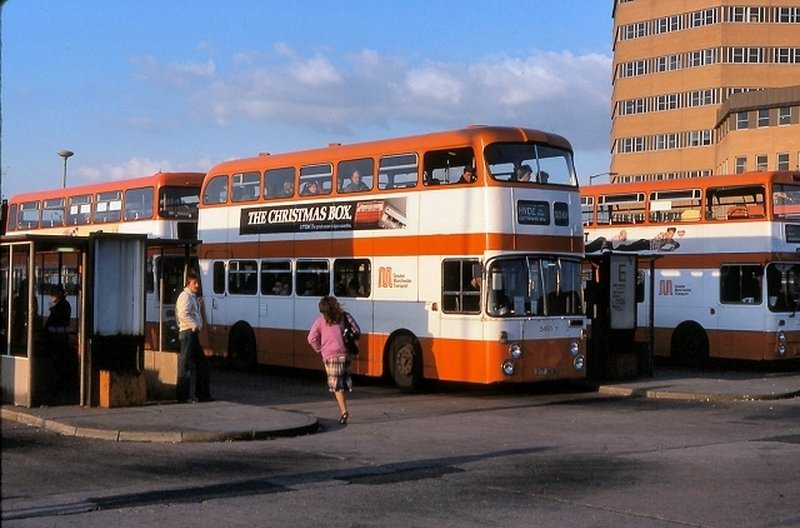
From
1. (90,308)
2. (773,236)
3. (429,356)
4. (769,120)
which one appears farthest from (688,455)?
(769,120)

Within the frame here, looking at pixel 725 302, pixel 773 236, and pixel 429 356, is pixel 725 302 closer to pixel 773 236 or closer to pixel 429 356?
pixel 773 236

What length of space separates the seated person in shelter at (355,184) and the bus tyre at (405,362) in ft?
9.60

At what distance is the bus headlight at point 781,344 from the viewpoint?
80.1 feet

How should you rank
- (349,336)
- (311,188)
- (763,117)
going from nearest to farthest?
(349,336) → (311,188) → (763,117)

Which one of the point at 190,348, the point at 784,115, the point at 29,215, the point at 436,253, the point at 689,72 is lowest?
the point at 190,348

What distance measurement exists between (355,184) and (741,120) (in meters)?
61.0

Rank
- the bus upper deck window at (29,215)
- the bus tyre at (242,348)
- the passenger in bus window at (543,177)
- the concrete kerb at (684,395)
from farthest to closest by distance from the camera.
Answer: the bus upper deck window at (29,215) → the bus tyre at (242,348) → the concrete kerb at (684,395) → the passenger in bus window at (543,177)

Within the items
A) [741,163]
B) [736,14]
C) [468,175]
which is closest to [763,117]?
[741,163]

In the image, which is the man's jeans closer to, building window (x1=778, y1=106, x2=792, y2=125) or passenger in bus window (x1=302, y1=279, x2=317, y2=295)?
passenger in bus window (x1=302, y1=279, x2=317, y2=295)

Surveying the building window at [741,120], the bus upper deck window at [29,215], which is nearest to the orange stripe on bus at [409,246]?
the bus upper deck window at [29,215]

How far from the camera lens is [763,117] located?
75.1 meters

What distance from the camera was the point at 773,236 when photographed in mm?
24516

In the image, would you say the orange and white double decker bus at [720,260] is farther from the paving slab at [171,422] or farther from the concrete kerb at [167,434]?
the concrete kerb at [167,434]

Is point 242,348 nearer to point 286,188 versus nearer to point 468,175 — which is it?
point 286,188
